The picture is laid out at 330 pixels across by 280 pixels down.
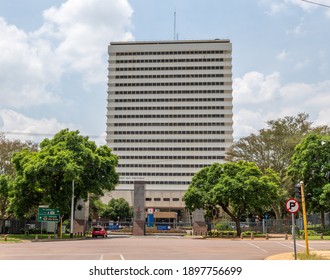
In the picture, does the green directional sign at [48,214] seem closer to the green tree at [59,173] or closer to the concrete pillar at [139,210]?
the green tree at [59,173]

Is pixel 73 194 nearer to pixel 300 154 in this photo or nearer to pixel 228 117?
pixel 300 154

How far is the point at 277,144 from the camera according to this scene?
195 ft

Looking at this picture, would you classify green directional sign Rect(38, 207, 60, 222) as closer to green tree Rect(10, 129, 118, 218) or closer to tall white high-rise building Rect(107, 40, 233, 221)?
green tree Rect(10, 129, 118, 218)

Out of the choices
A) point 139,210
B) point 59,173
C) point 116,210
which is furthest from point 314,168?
point 116,210

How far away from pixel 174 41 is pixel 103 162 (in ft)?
281

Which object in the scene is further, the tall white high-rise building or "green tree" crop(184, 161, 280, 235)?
the tall white high-rise building

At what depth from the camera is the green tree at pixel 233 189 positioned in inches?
1732

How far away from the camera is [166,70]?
125125 mm

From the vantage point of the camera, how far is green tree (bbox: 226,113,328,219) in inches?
2319

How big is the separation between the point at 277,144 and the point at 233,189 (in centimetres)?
1845

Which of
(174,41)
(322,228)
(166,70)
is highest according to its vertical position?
(174,41)

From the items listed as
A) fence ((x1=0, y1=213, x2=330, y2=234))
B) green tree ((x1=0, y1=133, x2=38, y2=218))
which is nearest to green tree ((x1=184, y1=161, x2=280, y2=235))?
fence ((x1=0, y1=213, x2=330, y2=234))

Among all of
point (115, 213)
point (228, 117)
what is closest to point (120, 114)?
point (228, 117)

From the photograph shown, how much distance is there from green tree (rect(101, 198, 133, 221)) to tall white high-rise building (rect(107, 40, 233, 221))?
2459cm
